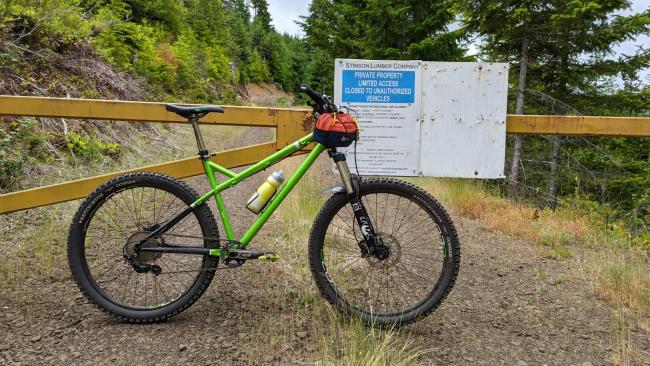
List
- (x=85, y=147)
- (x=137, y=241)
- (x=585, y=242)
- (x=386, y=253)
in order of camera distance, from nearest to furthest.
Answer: (x=386, y=253) < (x=137, y=241) < (x=585, y=242) < (x=85, y=147)

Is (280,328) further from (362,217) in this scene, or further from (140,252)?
(140,252)

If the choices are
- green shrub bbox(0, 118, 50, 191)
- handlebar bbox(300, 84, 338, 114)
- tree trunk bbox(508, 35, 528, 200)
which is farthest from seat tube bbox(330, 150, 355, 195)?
tree trunk bbox(508, 35, 528, 200)

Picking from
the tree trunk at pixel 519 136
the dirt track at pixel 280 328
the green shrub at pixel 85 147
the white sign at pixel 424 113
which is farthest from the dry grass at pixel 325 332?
the tree trunk at pixel 519 136

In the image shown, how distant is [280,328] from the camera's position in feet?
8.39

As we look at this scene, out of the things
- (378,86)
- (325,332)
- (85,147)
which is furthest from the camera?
(85,147)

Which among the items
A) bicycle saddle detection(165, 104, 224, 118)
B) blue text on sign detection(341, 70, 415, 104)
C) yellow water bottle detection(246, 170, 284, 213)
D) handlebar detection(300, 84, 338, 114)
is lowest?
yellow water bottle detection(246, 170, 284, 213)

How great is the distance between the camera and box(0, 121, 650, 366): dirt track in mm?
2346

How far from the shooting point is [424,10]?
37.3 ft

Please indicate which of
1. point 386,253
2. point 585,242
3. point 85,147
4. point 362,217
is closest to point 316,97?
point 362,217

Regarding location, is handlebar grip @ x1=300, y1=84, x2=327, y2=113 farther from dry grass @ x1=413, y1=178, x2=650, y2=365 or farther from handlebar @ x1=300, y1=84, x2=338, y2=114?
dry grass @ x1=413, y1=178, x2=650, y2=365

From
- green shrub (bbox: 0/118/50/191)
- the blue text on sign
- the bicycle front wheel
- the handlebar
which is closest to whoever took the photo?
the bicycle front wheel

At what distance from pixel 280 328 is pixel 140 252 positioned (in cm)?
102

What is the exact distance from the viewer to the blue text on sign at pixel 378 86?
3676 millimetres

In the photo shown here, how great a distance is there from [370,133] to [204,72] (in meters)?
27.3
